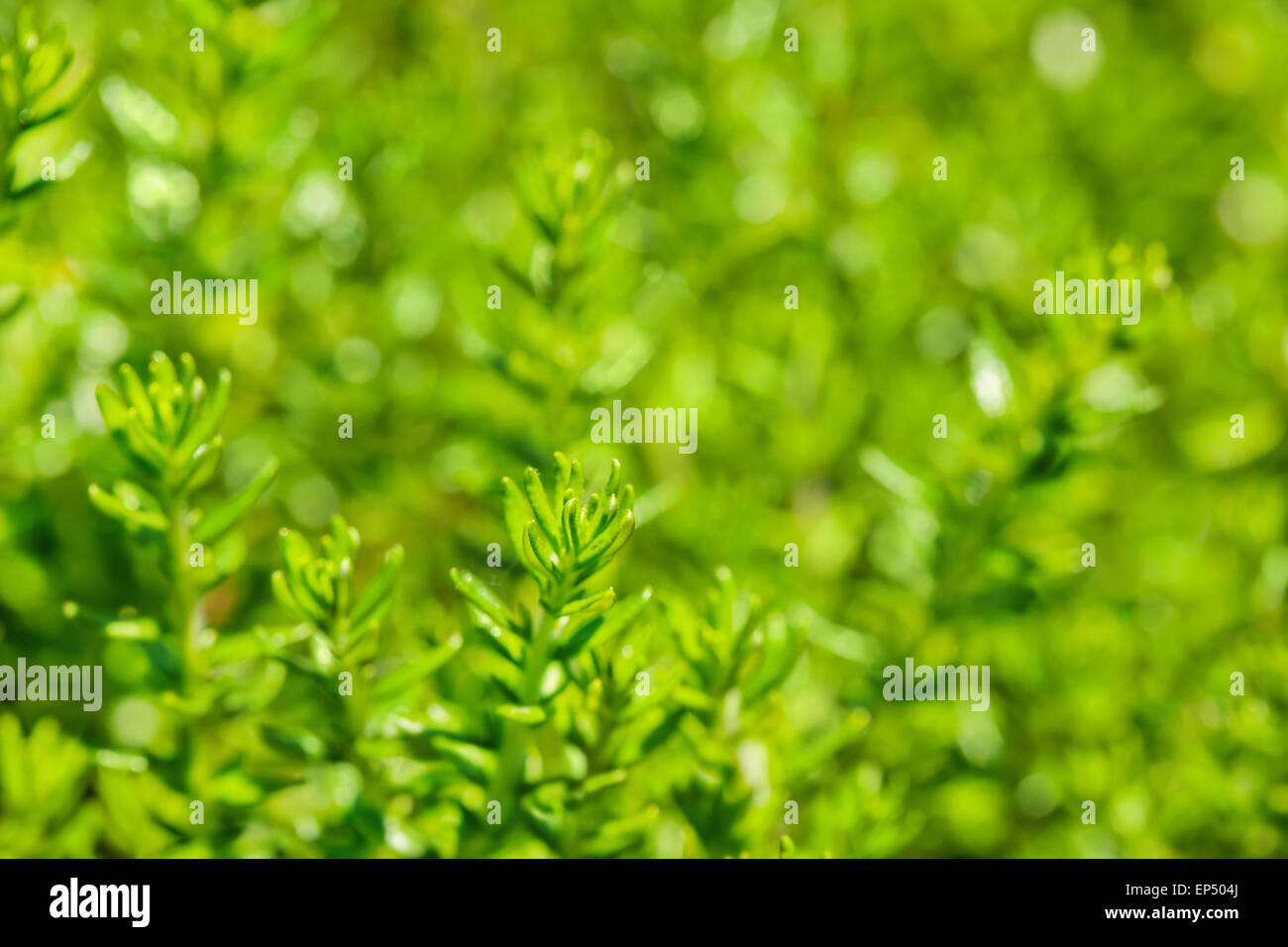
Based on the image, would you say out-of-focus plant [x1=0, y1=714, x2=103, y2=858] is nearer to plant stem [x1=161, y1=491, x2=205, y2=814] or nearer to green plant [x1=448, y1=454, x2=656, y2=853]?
plant stem [x1=161, y1=491, x2=205, y2=814]

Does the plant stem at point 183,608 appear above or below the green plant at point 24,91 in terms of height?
below

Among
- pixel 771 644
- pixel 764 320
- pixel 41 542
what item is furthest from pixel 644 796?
pixel 41 542

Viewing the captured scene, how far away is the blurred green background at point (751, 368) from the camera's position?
0.83 m

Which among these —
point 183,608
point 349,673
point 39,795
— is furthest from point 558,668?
point 39,795

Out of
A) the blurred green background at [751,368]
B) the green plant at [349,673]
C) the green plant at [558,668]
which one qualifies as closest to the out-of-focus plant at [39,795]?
the blurred green background at [751,368]

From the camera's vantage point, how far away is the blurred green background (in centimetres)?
83

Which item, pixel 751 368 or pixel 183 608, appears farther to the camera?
pixel 751 368

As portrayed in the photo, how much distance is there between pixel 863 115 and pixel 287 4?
640 mm

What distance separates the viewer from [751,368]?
3.42 ft

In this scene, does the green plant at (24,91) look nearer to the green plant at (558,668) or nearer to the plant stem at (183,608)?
the plant stem at (183,608)

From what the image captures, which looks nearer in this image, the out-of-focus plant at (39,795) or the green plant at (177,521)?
the green plant at (177,521)

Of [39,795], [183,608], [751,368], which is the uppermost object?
[751,368]

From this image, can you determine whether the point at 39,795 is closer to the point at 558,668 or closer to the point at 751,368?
the point at 558,668

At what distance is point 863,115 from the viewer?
1284 mm
